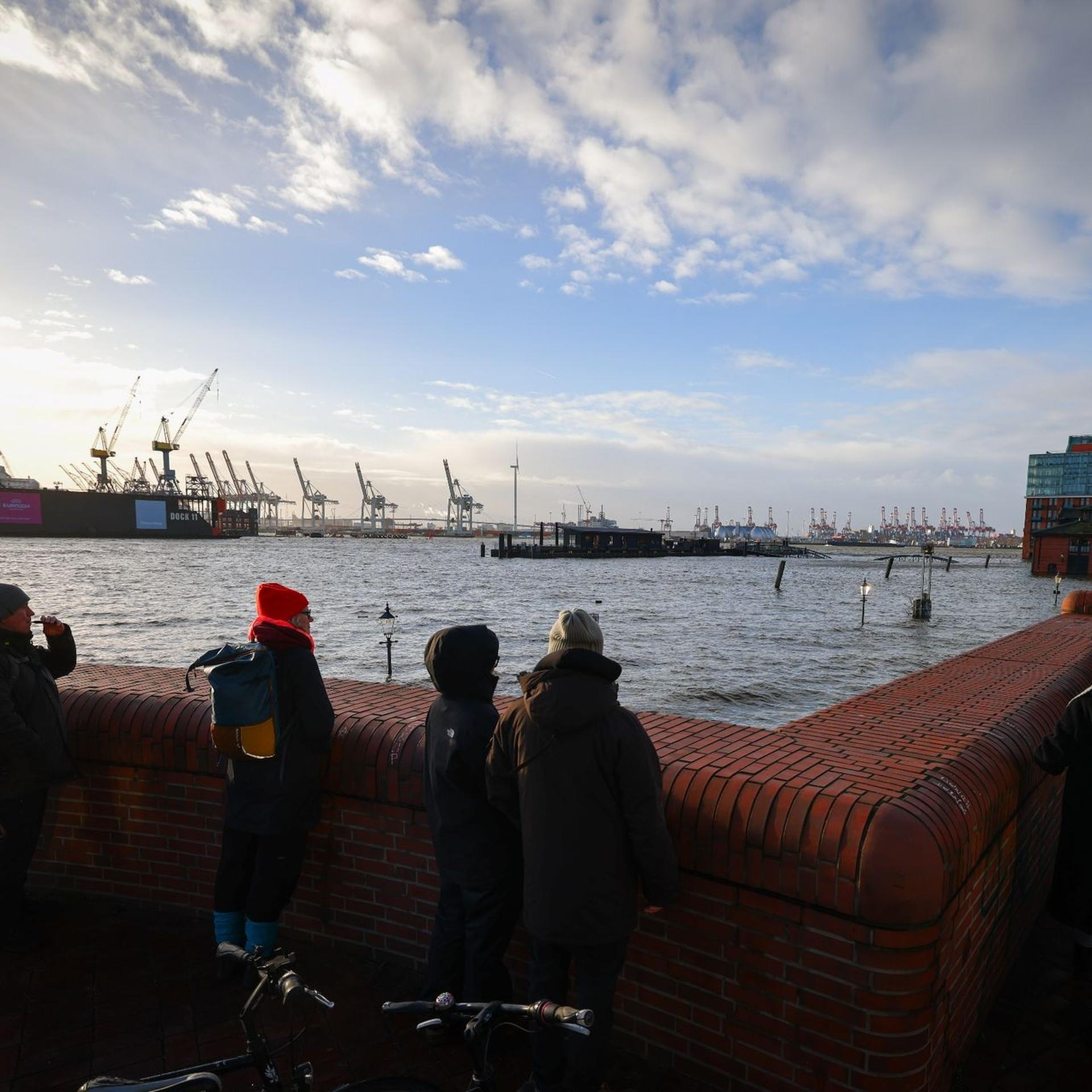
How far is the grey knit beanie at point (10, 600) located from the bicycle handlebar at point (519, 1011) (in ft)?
8.67

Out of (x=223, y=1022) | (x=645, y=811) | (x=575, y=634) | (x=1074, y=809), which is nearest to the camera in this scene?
(x=645, y=811)

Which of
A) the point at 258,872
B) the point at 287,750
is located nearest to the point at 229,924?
the point at 258,872

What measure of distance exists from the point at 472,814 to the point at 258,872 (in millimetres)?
1055

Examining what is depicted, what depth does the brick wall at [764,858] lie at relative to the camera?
7.23 feet

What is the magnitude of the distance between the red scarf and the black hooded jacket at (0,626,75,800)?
1.01m

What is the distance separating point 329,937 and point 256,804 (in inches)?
32.4

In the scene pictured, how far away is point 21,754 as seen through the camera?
323cm

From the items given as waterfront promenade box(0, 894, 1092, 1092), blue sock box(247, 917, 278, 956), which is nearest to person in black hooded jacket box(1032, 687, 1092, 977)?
waterfront promenade box(0, 894, 1092, 1092)

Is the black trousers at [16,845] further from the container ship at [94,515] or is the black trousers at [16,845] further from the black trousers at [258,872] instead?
the container ship at [94,515]

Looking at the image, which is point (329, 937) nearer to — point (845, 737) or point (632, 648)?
point (845, 737)

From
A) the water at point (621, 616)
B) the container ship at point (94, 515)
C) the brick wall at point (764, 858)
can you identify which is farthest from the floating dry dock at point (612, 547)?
the brick wall at point (764, 858)

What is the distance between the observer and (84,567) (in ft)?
201

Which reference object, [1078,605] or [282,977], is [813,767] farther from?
[1078,605]

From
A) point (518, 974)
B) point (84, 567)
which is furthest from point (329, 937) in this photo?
point (84, 567)
